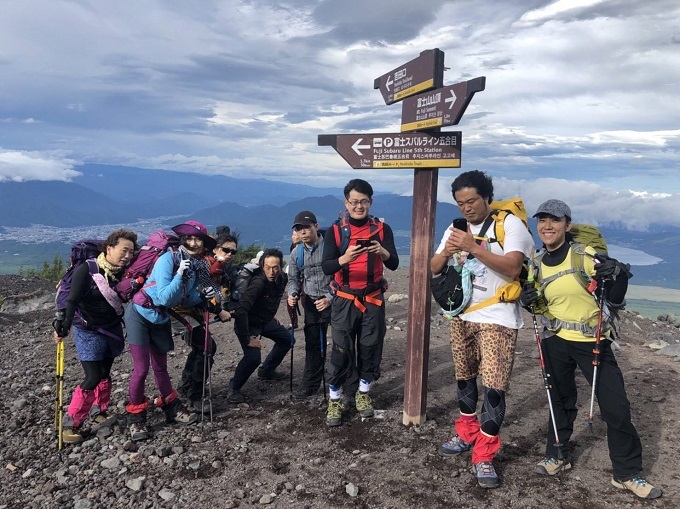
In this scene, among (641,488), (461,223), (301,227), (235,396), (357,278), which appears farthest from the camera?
(235,396)

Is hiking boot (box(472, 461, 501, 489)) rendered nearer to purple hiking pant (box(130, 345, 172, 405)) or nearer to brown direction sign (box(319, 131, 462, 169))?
brown direction sign (box(319, 131, 462, 169))

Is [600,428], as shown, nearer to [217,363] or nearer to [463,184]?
[463,184]

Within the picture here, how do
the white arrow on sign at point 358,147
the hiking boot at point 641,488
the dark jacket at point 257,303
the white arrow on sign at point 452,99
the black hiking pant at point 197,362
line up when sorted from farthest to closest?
the dark jacket at point 257,303 < the black hiking pant at point 197,362 < the white arrow on sign at point 358,147 < the white arrow on sign at point 452,99 < the hiking boot at point 641,488

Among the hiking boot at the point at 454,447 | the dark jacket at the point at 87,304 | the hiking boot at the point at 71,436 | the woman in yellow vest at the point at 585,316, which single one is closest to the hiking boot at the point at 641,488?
the woman in yellow vest at the point at 585,316

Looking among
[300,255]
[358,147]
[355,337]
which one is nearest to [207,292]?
[300,255]

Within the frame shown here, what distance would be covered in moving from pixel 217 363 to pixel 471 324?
549 cm

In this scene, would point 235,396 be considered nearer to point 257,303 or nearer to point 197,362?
point 197,362

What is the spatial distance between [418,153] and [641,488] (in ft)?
12.5

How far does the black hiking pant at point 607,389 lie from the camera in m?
4.07

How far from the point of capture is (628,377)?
7.52m

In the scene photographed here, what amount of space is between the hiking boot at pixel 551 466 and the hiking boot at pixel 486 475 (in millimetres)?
487

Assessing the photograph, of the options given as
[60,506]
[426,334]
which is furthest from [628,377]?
[60,506]

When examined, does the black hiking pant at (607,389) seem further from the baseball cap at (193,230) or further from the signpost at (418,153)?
the baseball cap at (193,230)

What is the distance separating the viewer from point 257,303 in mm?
6590
